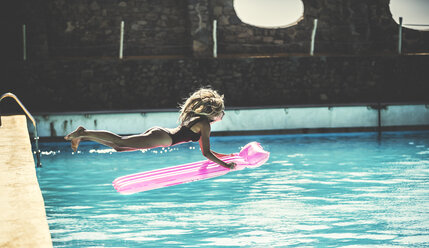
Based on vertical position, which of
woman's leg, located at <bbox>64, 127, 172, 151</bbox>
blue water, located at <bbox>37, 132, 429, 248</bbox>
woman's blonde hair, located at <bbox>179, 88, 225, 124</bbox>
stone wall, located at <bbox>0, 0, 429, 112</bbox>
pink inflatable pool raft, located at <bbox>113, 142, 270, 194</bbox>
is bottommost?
blue water, located at <bbox>37, 132, 429, 248</bbox>

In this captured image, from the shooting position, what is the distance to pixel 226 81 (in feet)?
48.6

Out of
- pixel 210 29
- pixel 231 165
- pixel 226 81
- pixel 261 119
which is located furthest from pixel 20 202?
pixel 210 29

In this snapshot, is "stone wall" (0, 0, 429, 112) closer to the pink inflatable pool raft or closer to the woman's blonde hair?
the pink inflatable pool raft

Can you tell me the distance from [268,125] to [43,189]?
5.88m

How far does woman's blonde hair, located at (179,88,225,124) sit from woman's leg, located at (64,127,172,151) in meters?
0.27

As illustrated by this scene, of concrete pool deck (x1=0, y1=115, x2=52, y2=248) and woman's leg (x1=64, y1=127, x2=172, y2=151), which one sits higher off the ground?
woman's leg (x1=64, y1=127, x2=172, y2=151)

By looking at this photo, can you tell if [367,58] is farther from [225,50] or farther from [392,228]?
[392,228]

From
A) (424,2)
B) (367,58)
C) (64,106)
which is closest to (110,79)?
(64,106)

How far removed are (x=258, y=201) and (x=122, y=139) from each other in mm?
2394

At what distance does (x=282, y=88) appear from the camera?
49.1ft

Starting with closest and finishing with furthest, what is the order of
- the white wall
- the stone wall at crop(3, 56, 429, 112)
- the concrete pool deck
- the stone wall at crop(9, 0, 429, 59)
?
the concrete pool deck < the white wall < the stone wall at crop(3, 56, 429, 112) < the stone wall at crop(9, 0, 429, 59)

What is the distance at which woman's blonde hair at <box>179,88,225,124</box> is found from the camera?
18.8 ft

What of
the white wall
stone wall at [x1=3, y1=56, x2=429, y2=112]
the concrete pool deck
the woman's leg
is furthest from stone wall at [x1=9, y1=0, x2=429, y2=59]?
the woman's leg

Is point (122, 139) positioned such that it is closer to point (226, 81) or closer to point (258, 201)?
point (258, 201)
